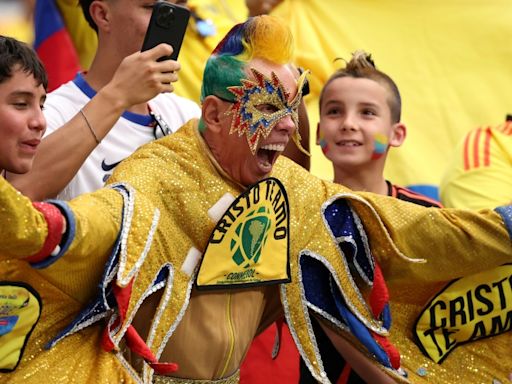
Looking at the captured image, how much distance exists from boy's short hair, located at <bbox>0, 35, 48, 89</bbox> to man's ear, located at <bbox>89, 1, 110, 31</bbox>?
705mm

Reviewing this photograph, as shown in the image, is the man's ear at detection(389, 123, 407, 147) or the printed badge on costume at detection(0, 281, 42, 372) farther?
the man's ear at detection(389, 123, 407, 147)

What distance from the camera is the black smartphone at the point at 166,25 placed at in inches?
109

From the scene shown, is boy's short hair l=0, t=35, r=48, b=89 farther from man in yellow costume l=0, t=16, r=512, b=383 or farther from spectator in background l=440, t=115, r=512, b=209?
spectator in background l=440, t=115, r=512, b=209

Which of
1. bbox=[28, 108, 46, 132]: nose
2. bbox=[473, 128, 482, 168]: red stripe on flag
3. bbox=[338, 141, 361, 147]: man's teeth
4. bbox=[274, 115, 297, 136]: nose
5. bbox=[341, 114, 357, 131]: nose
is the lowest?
bbox=[28, 108, 46, 132]: nose

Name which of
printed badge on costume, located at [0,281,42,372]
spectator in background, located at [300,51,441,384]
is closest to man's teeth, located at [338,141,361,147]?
spectator in background, located at [300,51,441,384]

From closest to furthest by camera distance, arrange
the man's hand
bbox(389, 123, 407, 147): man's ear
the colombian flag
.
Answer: bbox(389, 123, 407, 147): man's ear, the colombian flag, the man's hand

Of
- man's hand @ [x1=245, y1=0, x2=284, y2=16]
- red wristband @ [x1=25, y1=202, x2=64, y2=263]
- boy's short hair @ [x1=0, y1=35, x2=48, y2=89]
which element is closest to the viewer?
red wristband @ [x1=25, y1=202, x2=64, y2=263]

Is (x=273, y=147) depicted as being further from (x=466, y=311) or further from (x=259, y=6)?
(x=259, y=6)

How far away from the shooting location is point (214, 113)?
2.64 m

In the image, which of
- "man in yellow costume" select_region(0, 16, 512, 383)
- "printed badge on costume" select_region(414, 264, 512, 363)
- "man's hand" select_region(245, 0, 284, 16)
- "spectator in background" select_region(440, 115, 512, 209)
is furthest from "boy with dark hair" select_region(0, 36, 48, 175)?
"spectator in background" select_region(440, 115, 512, 209)

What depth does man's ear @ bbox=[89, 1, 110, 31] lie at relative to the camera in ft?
10.7

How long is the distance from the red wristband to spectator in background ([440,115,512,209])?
254cm

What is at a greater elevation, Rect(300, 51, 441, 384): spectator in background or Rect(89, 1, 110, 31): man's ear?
Rect(89, 1, 110, 31): man's ear

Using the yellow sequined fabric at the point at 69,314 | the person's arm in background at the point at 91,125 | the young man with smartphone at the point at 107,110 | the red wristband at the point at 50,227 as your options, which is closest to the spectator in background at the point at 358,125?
the young man with smartphone at the point at 107,110
